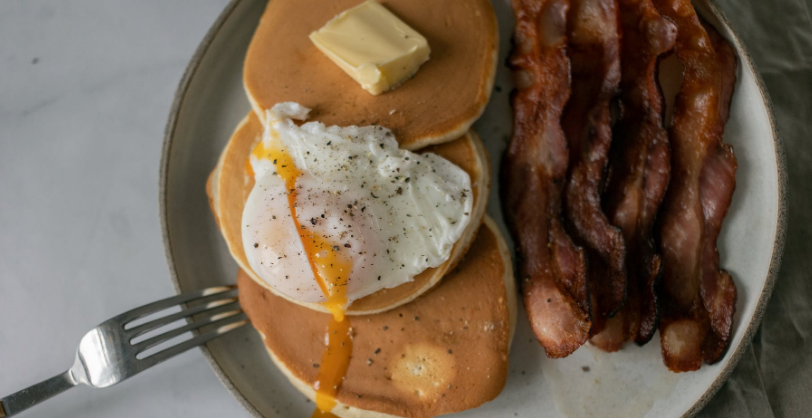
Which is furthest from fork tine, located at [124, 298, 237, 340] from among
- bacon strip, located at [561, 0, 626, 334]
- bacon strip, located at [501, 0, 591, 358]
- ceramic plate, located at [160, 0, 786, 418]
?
bacon strip, located at [561, 0, 626, 334]

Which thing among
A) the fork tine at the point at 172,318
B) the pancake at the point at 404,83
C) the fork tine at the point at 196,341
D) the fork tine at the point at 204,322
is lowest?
the fork tine at the point at 196,341

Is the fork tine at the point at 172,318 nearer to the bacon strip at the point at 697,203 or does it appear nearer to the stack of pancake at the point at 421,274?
the stack of pancake at the point at 421,274

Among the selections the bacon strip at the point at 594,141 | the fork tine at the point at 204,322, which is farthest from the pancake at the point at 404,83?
the fork tine at the point at 204,322

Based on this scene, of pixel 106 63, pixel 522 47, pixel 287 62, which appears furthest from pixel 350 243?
pixel 106 63

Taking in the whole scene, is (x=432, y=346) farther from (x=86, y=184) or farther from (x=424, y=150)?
(x=86, y=184)

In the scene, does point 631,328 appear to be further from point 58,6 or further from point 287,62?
point 58,6

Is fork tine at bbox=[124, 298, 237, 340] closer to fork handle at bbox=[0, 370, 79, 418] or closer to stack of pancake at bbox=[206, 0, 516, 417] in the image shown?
stack of pancake at bbox=[206, 0, 516, 417]

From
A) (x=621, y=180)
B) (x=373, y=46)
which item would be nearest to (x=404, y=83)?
(x=373, y=46)
